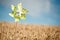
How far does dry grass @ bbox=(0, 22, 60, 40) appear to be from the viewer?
1666 mm

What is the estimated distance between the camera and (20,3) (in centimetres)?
175

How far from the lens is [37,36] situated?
168 centimetres

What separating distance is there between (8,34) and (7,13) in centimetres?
22

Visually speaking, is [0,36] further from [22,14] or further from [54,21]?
[54,21]

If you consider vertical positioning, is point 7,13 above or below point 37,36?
above

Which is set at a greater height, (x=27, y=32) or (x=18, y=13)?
(x=18, y=13)

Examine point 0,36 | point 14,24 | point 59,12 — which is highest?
point 59,12

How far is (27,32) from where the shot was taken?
1.70 meters

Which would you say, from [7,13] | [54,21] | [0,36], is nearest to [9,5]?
[7,13]

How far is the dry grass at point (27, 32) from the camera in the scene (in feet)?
5.47

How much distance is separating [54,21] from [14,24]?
0.40m

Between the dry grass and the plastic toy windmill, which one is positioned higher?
the plastic toy windmill

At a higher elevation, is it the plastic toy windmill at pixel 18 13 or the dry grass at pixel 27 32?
the plastic toy windmill at pixel 18 13

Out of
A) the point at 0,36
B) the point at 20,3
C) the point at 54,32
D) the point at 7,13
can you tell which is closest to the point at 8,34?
the point at 0,36
